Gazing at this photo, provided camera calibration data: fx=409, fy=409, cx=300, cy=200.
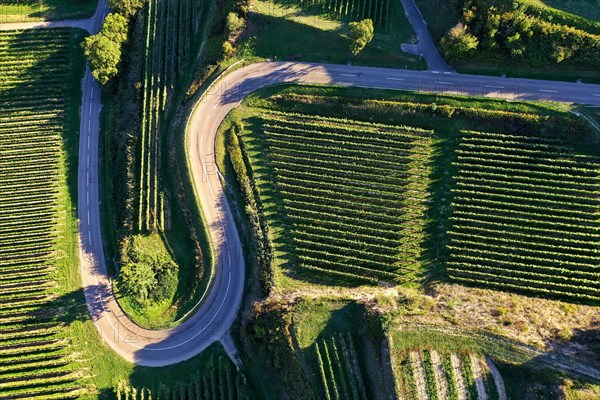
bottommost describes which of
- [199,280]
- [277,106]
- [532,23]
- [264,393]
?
[264,393]

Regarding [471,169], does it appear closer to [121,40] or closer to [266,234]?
[266,234]

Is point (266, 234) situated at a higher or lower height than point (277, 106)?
lower

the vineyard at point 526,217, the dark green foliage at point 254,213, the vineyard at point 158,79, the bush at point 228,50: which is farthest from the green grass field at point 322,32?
the vineyard at point 526,217

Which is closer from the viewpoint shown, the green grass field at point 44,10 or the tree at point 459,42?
the tree at point 459,42

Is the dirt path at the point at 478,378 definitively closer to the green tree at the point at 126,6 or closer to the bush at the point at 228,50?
the bush at the point at 228,50

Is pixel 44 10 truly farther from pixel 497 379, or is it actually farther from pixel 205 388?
pixel 497 379

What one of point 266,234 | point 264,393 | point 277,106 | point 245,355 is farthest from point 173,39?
point 264,393

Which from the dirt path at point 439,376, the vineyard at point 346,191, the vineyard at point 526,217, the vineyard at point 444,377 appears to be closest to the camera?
the vineyard at point 444,377
